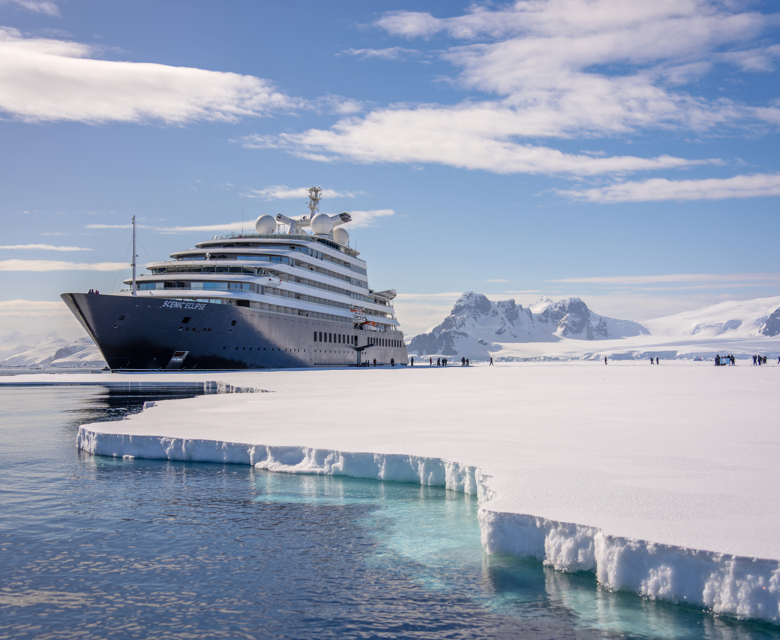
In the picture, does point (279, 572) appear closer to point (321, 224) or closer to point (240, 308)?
point (240, 308)

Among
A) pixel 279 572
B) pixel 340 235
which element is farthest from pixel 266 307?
pixel 279 572

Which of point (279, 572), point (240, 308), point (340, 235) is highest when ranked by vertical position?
point (340, 235)

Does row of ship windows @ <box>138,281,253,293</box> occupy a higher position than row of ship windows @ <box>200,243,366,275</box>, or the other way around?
row of ship windows @ <box>200,243,366,275</box>

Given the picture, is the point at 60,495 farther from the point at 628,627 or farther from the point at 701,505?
the point at 701,505

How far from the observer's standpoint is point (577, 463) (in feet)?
28.6

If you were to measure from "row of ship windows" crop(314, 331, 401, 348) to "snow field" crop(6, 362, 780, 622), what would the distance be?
1501 inches

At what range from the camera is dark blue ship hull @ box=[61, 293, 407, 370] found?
3844 cm

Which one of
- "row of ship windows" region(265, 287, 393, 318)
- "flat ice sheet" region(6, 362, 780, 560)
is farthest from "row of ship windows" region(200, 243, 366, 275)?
"flat ice sheet" region(6, 362, 780, 560)

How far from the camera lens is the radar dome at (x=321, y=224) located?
70375 mm

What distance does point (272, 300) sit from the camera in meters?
48.6

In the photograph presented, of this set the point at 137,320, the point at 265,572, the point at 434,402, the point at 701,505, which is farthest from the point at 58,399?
the point at 701,505

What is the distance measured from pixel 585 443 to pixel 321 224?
62.6 metres

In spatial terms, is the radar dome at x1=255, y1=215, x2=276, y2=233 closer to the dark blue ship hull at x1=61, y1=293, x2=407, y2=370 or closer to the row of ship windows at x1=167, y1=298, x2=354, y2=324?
the row of ship windows at x1=167, y1=298, x2=354, y2=324

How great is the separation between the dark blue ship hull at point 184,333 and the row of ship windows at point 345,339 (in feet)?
13.2
